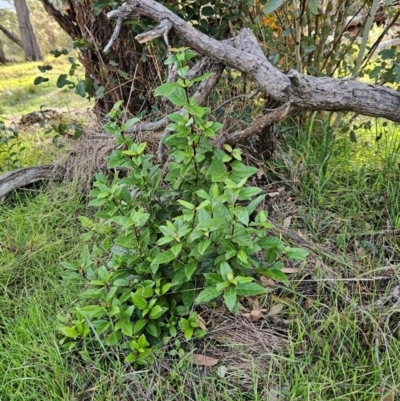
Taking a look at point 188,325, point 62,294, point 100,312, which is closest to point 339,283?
point 188,325

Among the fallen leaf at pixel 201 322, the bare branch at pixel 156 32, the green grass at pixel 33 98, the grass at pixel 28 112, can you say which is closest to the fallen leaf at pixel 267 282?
the fallen leaf at pixel 201 322

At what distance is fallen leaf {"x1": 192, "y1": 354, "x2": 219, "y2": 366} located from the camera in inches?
44.9

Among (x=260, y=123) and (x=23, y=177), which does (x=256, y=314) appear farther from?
(x=23, y=177)

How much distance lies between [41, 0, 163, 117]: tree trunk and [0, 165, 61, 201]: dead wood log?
63 cm

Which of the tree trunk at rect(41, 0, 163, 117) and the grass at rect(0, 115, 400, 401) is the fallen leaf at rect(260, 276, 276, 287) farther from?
the tree trunk at rect(41, 0, 163, 117)

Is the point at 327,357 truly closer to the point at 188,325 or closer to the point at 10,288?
the point at 188,325

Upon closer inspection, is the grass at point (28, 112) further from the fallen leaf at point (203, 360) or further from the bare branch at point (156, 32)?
the fallen leaf at point (203, 360)

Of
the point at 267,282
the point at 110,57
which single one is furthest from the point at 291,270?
the point at 110,57

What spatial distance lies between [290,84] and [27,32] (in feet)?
33.5

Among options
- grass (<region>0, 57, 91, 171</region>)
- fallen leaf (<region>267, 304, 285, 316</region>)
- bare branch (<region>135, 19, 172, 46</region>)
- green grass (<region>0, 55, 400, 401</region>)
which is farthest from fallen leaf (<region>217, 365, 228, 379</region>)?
grass (<region>0, 57, 91, 171</region>)

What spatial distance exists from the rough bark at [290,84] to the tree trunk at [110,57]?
25.9 inches

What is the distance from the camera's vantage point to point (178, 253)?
3.66ft

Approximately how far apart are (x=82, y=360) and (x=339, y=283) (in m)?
0.95

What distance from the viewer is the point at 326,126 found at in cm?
185
